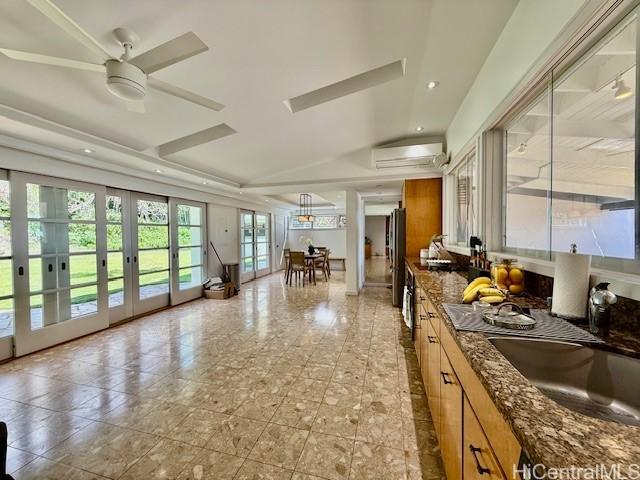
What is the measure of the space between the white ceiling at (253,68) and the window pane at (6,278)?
4.46 ft

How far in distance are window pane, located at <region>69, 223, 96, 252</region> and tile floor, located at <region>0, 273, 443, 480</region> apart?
119 cm

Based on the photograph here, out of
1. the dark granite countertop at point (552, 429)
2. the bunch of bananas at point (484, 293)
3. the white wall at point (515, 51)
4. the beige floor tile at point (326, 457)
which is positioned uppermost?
the white wall at point (515, 51)

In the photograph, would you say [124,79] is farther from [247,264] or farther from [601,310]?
[247,264]

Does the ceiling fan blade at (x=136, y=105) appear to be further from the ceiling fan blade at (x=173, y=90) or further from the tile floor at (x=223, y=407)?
the tile floor at (x=223, y=407)

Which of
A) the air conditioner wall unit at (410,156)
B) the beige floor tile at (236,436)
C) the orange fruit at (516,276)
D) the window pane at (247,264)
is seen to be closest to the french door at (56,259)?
the beige floor tile at (236,436)

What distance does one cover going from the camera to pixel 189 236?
17.8ft

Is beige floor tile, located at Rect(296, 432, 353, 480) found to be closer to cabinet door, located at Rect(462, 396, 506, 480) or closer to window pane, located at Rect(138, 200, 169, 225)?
cabinet door, located at Rect(462, 396, 506, 480)

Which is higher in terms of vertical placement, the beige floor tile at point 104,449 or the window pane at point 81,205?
the window pane at point 81,205

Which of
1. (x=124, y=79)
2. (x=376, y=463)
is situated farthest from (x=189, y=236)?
(x=376, y=463)

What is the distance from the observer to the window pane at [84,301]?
3.45m

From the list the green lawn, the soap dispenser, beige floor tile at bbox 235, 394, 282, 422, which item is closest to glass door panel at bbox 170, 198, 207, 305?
the green lawn

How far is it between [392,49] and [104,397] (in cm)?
368

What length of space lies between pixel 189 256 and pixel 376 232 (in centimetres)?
1018

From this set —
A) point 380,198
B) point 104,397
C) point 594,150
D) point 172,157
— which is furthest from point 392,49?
point 380,198
